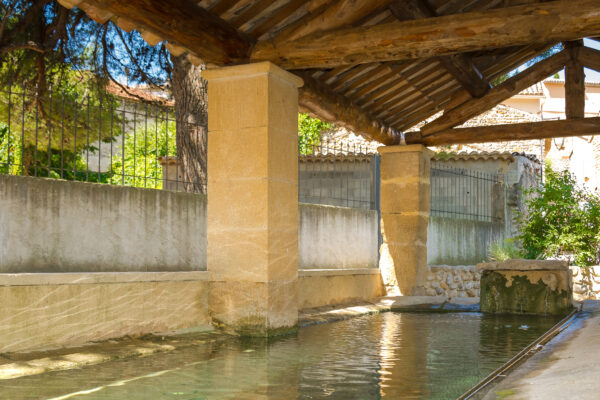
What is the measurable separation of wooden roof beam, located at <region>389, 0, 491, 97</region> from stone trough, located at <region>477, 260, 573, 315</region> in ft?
8.78

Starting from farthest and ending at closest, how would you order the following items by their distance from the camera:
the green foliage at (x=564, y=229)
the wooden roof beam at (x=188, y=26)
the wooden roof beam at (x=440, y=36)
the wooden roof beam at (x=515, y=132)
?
the green foliage at (x=564, y=229) < the wooden roof beam at (x=515, y=132) < the wooden roof beam at (x=440, y=36) < the wooden roof beam at (x=188, y=26)

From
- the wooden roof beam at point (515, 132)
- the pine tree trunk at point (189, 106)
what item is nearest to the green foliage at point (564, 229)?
the wooden roof beam at point (515, 132)

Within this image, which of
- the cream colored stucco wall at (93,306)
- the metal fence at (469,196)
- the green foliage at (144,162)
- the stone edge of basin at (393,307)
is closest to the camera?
the cream colored stucco wall at (93,306)

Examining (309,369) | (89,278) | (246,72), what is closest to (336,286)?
(246,72)

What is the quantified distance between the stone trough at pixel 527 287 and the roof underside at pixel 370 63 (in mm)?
2702

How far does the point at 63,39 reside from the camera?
10.7 m

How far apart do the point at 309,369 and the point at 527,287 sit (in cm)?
499

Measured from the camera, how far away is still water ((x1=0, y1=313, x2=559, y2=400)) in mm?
3957

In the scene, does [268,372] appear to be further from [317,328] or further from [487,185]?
[487,185]

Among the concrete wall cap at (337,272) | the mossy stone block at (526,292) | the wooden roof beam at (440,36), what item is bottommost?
the mossy stone block at (526,292)

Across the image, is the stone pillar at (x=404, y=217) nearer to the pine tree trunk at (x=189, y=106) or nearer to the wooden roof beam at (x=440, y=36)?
the pine tree trunk at (x=189, y=106)

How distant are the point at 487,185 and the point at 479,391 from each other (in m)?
12.6

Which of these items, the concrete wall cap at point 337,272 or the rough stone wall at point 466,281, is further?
the rough stone wall at point 466,281

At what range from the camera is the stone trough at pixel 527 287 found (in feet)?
28.3
